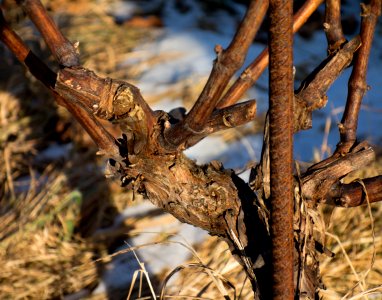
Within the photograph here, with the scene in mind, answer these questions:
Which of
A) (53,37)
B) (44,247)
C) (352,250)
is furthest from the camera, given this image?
(44,247)

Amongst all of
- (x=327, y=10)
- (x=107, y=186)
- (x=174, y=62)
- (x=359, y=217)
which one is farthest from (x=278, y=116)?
(x=174, y=62)

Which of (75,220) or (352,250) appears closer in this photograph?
(352,250)

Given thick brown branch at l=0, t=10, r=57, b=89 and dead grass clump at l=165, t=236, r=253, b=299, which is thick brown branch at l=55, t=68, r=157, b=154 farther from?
dead grass clump at l=165, t=236, r=253, b=299

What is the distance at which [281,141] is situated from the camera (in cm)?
89

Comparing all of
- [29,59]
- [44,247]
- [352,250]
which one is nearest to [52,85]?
[29,59]

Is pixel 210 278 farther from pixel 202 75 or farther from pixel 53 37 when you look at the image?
pixel 202 75

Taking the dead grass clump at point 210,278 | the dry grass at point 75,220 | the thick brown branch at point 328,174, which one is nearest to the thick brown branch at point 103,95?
the thick brown branch at point 328,174

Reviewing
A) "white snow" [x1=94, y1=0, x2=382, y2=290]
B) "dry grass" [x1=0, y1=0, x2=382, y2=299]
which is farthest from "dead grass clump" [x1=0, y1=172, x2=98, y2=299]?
"white snow" [x1=94, y1=0, x2=382, y2=290]

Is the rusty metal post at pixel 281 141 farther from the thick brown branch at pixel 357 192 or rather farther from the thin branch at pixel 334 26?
the thin branch at pixel 334 26

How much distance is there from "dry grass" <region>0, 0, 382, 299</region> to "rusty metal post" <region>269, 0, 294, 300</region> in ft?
1.06

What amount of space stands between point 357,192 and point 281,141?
331 mm

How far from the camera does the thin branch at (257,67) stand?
1166 millimetres

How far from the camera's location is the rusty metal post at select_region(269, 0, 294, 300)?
824mm

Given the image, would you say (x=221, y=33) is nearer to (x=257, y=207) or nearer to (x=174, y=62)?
(x=174, y=62)
